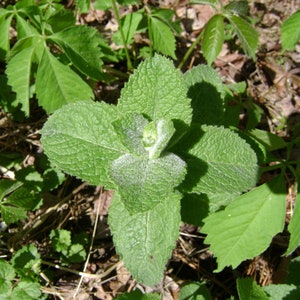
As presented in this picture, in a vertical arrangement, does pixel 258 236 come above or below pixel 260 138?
below

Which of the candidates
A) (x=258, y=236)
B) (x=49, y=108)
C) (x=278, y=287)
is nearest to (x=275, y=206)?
(x=258, y=236)

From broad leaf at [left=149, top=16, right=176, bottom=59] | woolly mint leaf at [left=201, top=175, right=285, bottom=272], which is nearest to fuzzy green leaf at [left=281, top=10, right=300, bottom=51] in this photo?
broad leaf at [left=149, top=16, right=176, bottom=59]

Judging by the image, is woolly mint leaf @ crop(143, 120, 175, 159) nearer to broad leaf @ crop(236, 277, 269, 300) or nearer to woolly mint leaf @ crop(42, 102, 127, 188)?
woolly mint leaf @ crop(42, 102, 127, 188)

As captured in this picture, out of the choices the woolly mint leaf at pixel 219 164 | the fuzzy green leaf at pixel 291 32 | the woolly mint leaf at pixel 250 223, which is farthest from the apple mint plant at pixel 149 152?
the fuzzy green leaf at pixel 291 32

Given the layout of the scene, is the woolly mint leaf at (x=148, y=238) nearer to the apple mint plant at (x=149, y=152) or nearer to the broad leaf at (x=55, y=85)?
the apple mint plant at (x=149, y=152)

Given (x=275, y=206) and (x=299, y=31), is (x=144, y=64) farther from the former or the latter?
(x=299, y=31)

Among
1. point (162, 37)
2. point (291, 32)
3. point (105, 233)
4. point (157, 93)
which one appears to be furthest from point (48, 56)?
point (291, 32)
